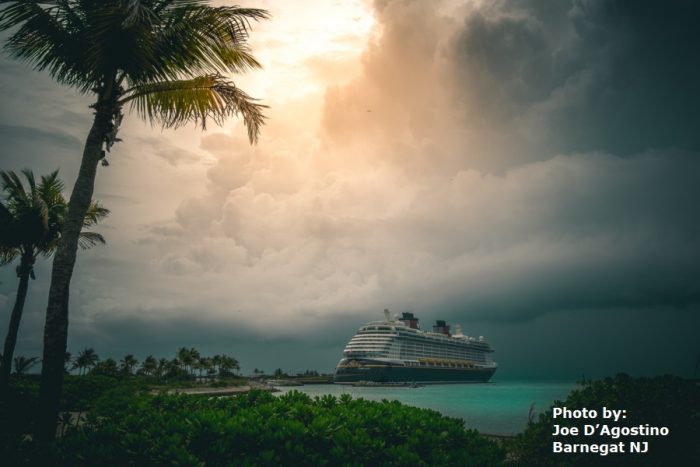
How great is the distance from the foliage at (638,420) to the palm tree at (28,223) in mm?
17163

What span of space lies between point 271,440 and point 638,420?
4.85m

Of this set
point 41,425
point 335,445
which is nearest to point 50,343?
point 41,425

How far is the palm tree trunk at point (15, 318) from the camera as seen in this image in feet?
45.9

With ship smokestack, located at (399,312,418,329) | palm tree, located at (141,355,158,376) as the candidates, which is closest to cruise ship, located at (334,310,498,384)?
ship smokestack, located at (399,312,418,329)

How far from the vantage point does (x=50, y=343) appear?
607 centimetres

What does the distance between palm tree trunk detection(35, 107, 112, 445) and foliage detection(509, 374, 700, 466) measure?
6943mm

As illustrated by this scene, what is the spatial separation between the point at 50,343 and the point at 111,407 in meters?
2.18

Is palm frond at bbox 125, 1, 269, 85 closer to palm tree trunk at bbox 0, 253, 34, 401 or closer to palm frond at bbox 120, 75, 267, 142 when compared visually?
palm frond at bbox 120, 75, 267, 142

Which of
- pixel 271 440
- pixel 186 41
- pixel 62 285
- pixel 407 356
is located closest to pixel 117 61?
pixel 186 41

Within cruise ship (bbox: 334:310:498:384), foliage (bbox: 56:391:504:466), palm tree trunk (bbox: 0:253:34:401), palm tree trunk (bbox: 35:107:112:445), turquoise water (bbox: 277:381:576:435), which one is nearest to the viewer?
foliage (bbox: 56:391:504:466)

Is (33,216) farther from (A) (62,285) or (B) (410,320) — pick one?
(B) (410,320)

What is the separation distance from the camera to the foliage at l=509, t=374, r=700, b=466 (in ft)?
15.3

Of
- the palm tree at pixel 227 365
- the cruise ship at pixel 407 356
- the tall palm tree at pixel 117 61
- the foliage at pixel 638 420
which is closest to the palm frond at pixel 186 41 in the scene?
the tall palm tree at pixel 117 61

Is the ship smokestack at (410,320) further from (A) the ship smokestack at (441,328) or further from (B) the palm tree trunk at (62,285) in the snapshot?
(B) the palm tree trunk at (62,285)
